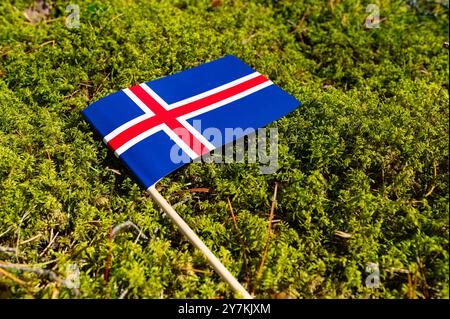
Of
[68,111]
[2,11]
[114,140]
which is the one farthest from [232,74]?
[2,11]

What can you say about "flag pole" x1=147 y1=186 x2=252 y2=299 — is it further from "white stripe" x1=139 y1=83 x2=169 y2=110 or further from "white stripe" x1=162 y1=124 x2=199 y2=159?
"white stripe" x1=139 y1=83 x2=169 y2=110

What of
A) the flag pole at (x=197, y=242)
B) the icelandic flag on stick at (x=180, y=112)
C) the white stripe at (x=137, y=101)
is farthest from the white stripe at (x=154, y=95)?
the flag pole at (x=197, y=242)

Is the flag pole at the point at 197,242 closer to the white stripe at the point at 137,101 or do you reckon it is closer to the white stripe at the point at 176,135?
the white stripe at the point at 176,135

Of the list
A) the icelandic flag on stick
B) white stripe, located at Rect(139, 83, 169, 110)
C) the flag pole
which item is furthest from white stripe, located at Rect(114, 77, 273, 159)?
the flag pole

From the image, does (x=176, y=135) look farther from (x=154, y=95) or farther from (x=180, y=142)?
(x=154, y=95)

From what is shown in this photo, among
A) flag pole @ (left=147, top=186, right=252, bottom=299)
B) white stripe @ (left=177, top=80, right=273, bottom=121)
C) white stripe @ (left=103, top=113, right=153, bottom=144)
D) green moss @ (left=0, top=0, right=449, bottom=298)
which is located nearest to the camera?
flag pole @ (left=147, top=186, right=252, bottom=299)

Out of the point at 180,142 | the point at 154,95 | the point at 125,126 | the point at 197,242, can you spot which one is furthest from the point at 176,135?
the point at 197,242
